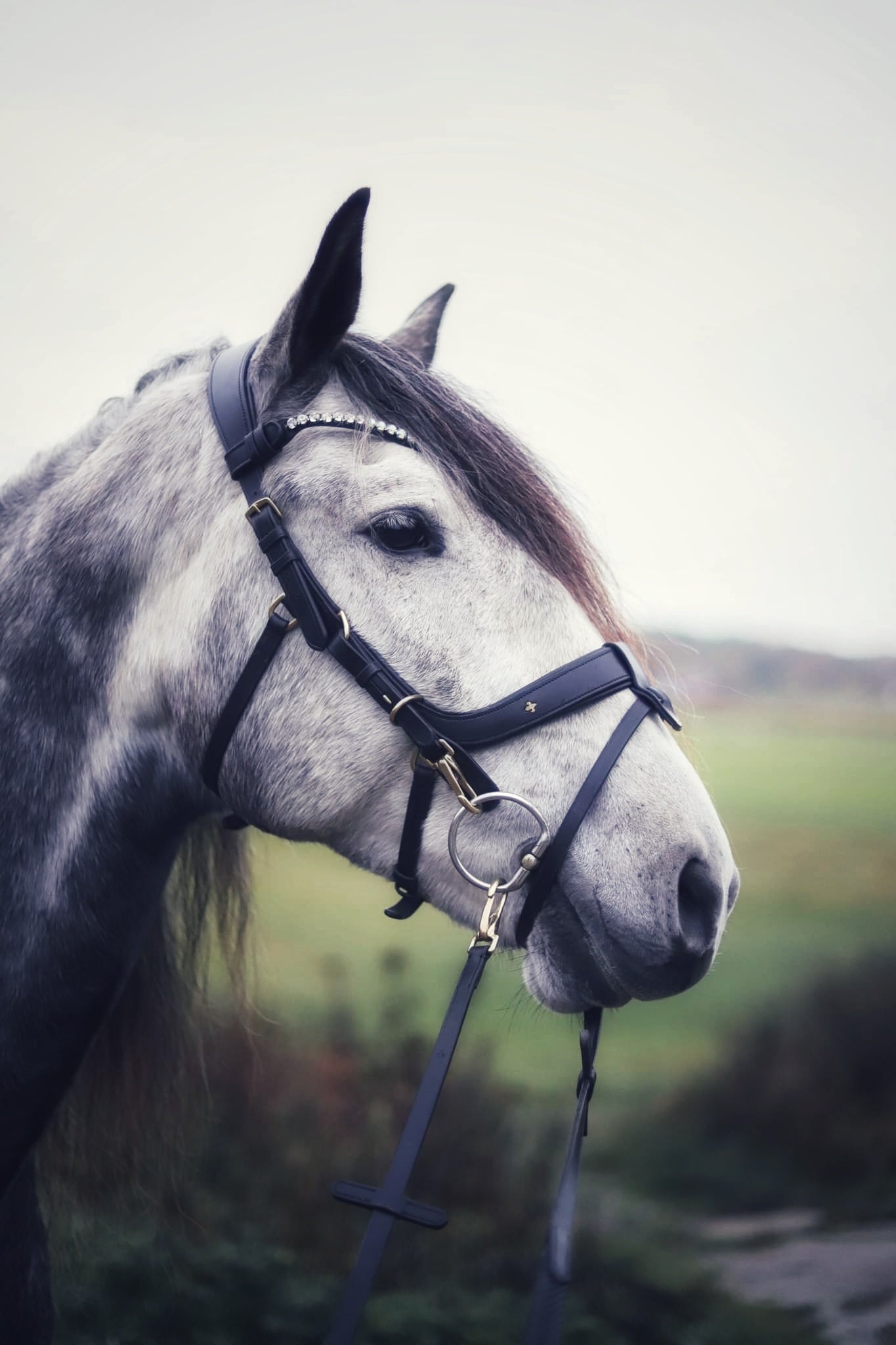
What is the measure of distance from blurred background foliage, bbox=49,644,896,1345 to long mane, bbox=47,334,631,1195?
0.16m

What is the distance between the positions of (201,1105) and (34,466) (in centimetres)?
174

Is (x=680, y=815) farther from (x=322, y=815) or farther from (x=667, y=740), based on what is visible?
(x=322, y=815)

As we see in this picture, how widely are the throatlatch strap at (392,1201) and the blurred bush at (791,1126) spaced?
1.48 meters

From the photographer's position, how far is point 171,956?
1890 millimetres

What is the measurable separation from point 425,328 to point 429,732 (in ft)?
3.26

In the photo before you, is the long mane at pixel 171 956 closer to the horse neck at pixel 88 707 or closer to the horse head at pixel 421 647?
the horse head at pixel 421 647

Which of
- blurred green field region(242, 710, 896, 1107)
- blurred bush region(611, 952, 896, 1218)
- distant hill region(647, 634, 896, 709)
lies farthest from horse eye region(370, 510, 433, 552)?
blurred bush region(611, 952, 896, 1218)


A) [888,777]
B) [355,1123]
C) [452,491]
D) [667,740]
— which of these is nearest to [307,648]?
[452,491]

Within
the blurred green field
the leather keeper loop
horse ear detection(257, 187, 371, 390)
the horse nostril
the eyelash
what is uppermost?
horse ear detection(257, 187, 371, 390)

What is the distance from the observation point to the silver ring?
1119 millimetres

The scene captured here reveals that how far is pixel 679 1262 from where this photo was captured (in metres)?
2.15

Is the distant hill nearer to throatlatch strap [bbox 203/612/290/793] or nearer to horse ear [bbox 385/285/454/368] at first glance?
horse ear [bbox 385/285/454/368]

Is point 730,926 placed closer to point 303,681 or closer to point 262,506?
point 303,681

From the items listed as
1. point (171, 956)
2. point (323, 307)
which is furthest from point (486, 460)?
point (171, 956)
